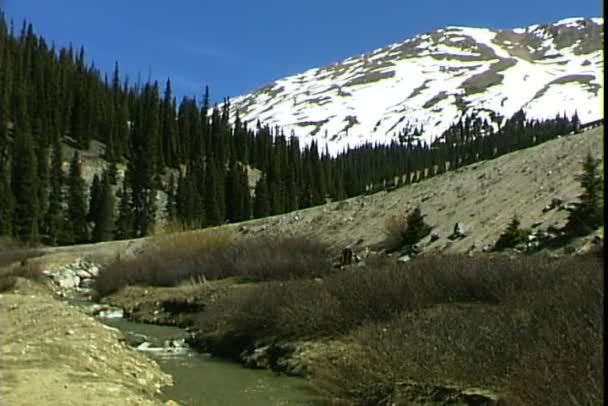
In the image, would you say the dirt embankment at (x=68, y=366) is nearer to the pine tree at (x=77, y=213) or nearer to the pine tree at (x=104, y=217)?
the pine tree at (x=77, y=213)

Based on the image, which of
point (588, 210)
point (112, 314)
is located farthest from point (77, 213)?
point (588, 210)

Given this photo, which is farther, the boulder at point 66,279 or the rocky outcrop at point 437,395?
the boulder at point 66,279

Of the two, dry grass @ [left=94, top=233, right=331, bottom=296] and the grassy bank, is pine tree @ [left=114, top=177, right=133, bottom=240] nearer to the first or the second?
dry grass @ [left=94, top=233, right=331, bottom=296]

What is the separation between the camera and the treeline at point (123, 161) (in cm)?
8319

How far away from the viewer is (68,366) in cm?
1625

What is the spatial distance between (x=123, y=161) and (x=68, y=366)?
3489 inches

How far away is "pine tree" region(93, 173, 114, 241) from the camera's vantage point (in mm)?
83688

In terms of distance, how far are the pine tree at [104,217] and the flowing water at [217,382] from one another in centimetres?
6237

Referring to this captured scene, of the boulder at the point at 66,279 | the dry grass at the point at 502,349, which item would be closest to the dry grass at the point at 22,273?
the boulder at the point at 66,279

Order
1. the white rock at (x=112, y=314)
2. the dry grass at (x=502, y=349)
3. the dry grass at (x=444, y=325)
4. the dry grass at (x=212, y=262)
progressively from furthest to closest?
the dry grass at (x=212, y=262), the white rock at (x=112, y=314), the dry grass at (x=444, y=325), the dry grass at (x=502, y=349)

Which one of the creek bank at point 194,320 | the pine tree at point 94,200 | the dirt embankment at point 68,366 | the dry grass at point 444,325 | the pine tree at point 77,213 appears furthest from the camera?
the pine tree at point 94,200

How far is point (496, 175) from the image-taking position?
152 feet

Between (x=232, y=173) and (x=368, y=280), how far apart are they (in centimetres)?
8125

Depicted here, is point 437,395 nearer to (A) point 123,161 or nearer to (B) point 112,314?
(B) point 112,314
